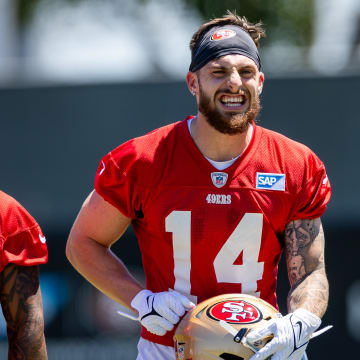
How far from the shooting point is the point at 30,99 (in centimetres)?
983

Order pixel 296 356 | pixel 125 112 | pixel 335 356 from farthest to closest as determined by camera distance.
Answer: pixel 125 112 < pixel 335 356 < pixel 296 356

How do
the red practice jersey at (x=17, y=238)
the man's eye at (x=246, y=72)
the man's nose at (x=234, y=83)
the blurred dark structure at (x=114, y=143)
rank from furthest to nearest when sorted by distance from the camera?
the blurred dark structure at (x=114, y=143), the man's eye at (x=246, y=72), the man's nose at (x=234, y=83), the red practice jersey at (x=17, y=238)

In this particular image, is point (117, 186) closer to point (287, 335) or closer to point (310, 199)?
point (310, 199)

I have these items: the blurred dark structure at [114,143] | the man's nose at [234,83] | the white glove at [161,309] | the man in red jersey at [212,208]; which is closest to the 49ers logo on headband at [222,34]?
the man in red jersey at [212,208]

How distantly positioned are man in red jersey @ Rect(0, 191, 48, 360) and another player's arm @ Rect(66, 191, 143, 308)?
14.5 inches

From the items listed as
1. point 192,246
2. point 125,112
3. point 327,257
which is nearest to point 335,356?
point 327,257

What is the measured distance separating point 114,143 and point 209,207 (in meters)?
5.52

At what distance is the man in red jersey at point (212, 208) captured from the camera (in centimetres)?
416

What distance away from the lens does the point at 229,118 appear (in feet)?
13.7

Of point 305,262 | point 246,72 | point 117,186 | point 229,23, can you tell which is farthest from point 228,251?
point 229,23

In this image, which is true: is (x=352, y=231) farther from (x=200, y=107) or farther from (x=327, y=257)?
(x=200, y=107)

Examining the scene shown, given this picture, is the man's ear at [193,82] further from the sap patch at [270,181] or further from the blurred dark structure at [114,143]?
the blurred dark structure at [114,143]

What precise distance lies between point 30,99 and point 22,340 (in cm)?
615

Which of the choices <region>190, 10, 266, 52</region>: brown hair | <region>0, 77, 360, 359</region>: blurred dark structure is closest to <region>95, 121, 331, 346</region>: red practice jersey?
<region>190, 10, 266, 52</region>: brown hair
